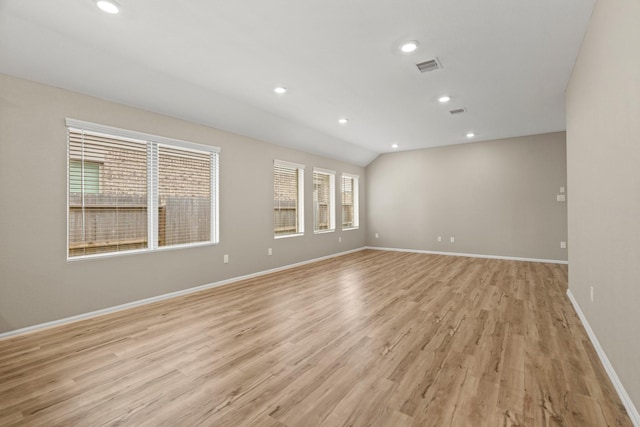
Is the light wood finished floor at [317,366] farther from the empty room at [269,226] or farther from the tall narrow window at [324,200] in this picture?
the tall narrow window at [324,200]

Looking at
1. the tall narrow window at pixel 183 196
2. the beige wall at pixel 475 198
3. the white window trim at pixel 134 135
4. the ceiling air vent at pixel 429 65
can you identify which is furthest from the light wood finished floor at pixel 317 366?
the beige wall at pixel 475 198

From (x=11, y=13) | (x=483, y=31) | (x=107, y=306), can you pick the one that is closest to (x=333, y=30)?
(x=483, y=31)

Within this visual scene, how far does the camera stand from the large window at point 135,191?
318 cm

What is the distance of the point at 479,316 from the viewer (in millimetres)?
3131

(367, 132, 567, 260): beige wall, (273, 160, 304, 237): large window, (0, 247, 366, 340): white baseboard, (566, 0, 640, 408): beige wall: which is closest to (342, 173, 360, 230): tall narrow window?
(367, 132, 567, 260): beige wall

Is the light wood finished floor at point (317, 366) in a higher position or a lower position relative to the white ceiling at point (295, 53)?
lower

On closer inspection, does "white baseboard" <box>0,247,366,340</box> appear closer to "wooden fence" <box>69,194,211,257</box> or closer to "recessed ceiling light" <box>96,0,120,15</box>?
"wooden fence" <box>69,194,211,257</box>

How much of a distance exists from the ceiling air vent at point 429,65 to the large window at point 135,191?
308 cm

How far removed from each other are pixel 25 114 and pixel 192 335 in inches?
104

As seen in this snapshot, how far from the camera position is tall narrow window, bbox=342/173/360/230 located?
783 cm

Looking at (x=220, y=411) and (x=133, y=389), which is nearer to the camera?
(x=220, y=411)

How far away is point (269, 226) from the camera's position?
17.7ft

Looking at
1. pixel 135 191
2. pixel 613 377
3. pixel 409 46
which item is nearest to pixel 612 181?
pixel 613 377

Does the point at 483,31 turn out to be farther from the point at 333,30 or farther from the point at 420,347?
the point at 420,347
